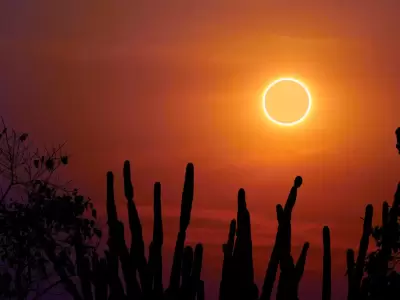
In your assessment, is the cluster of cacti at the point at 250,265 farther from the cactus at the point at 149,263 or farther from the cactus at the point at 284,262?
the cactus at the point at 149,263

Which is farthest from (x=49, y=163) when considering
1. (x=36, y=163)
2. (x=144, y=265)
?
(x=144, y=265)

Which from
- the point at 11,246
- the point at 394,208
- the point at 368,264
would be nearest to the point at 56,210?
the point at 11,246

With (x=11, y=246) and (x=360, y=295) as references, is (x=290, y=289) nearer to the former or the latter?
(x=360, y=295)

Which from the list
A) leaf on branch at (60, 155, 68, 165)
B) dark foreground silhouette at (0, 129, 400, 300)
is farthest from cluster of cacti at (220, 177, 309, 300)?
leaf on branch at (60, 155, 68, 165)

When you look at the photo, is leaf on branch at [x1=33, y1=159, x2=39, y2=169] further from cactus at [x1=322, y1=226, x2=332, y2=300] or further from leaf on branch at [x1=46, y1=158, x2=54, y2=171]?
cactus at [x1=322, y1=226, x2=332, y2=300]

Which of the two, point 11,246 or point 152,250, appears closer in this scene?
point 152,250

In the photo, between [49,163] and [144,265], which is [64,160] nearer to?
[49,163]

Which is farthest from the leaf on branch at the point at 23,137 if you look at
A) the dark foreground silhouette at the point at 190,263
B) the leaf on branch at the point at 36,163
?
the dark foreground silhouette at the point at 190,263

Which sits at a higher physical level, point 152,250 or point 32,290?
point 152,250
